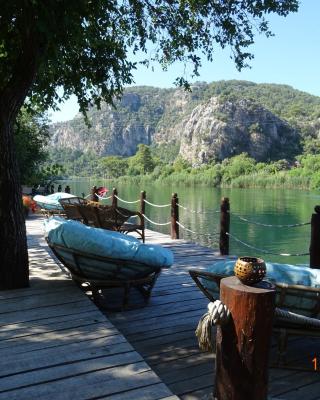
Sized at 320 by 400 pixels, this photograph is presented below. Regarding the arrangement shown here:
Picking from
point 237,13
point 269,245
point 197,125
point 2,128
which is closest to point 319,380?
point 2,128

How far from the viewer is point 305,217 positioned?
26.9 meters

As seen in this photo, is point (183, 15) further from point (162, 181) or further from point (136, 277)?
point (162, 181)

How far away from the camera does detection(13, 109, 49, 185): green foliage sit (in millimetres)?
15250

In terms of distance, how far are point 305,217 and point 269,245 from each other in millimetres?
8931

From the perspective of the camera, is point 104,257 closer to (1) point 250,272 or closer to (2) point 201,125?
(1) point 250,272

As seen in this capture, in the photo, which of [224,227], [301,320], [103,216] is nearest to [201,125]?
[224,227]

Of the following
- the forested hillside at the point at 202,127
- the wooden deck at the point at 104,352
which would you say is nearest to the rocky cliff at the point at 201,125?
the forested hillside at the point at 202,127

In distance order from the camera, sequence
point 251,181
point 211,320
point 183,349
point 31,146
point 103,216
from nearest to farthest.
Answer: point 211,320 < point 183,349 < point 103,216 < point 31,146 < point 251,181

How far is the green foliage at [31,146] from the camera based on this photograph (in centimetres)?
1525

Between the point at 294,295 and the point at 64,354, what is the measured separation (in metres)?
1.67

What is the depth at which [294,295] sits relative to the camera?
3133 mm

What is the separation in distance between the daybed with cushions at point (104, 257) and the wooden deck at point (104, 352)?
9.8 inches

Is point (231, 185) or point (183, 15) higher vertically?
point (183, 15)

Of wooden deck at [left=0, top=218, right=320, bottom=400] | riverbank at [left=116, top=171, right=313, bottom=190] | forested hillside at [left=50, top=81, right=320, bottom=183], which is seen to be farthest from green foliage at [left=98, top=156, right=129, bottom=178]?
wooden deck at [left=0, top=218, right=320, bottom=400]
